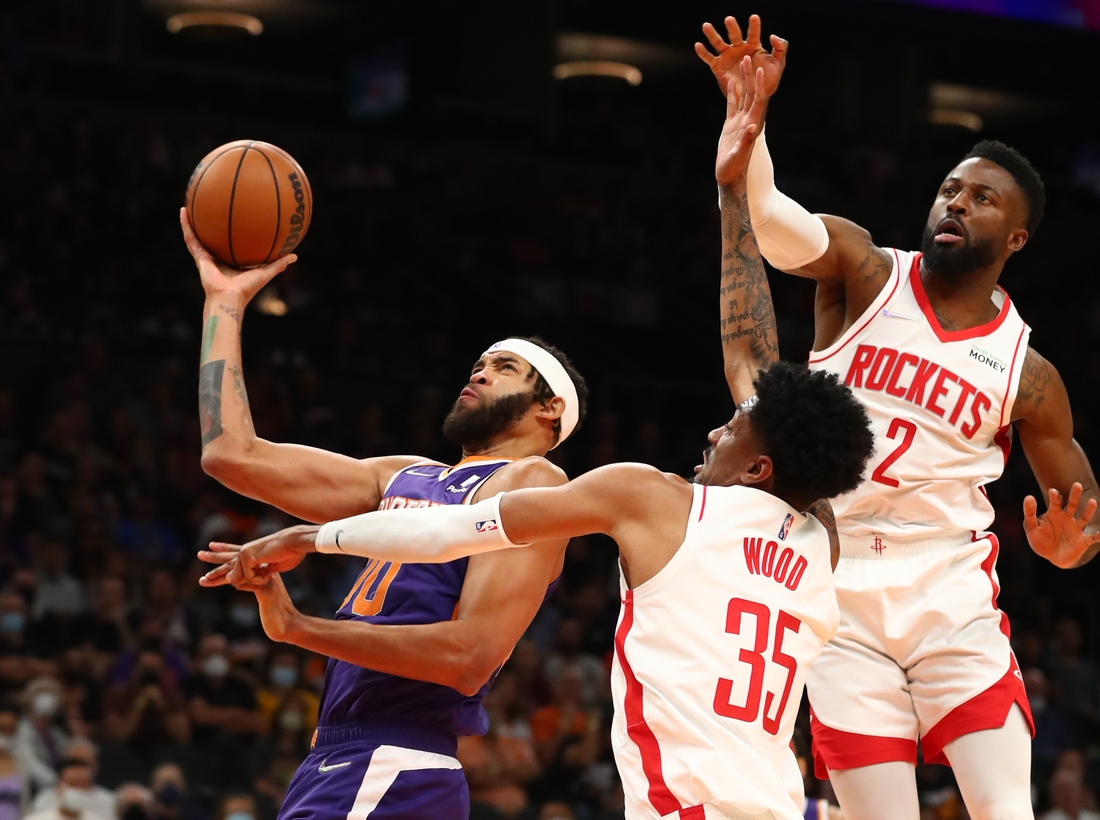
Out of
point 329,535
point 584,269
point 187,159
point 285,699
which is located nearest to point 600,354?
point 584,269

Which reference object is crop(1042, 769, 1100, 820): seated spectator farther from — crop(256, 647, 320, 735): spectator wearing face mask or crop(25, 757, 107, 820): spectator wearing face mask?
crop(25, 757, 107, 820): spectator wearing face mask

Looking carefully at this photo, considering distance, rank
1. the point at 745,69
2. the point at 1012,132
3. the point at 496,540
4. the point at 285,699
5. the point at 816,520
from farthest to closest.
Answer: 1. the point at 1012,132
2. the point at 285,699
3. the point at 745,69
4. the point at 816,520
5. the point at 496,540

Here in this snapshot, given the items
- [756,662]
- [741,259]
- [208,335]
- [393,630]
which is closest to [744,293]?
[741,259]

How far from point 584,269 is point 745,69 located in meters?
12.3

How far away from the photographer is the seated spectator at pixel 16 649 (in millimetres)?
9070

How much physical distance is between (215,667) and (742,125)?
6.44m

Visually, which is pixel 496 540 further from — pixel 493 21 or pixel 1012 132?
pixel 1012 132

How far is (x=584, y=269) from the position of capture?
16.7m

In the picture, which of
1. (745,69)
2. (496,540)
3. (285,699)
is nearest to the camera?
(496,540)

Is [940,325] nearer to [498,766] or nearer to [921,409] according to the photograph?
[921,409]

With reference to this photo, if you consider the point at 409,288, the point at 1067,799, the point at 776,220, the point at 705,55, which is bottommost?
the point at 1067,799

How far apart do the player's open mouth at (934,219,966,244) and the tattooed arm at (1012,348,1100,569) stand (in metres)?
0.43

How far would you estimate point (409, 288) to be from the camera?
15.2 m

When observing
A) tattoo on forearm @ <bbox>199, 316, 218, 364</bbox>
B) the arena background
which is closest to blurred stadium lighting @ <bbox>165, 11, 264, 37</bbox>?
the arena background
